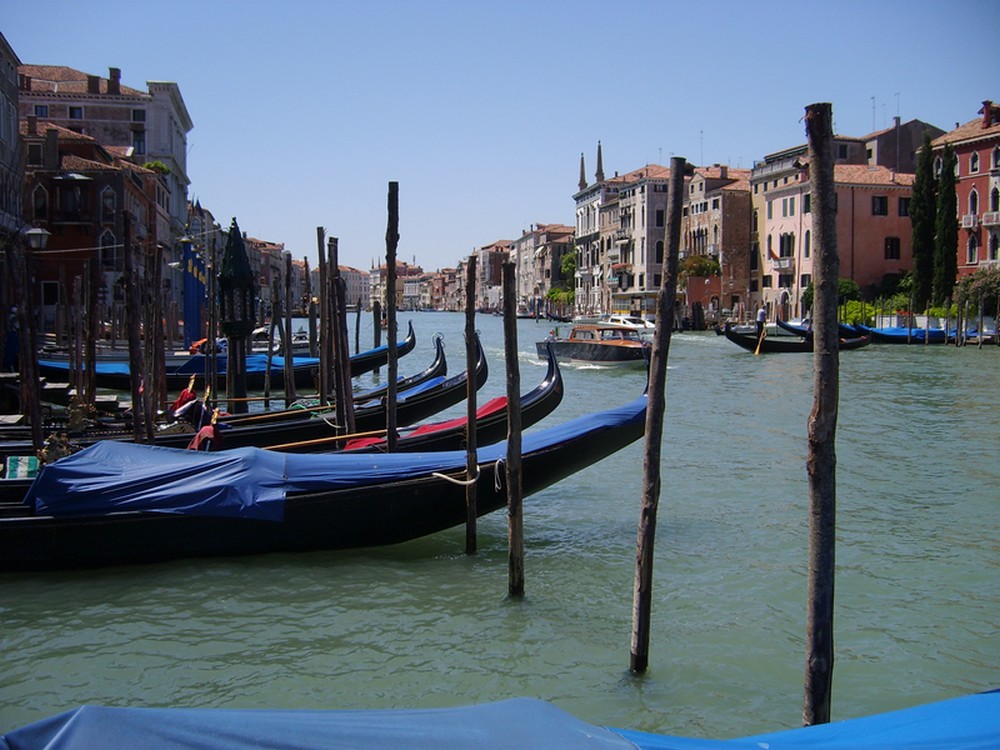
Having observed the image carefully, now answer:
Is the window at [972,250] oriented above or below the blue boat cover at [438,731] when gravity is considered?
above

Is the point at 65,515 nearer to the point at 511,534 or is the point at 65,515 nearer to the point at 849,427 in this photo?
the point at 511,534

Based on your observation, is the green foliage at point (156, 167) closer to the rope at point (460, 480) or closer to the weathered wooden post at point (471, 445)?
the weathered wooden post at point (471, 445)

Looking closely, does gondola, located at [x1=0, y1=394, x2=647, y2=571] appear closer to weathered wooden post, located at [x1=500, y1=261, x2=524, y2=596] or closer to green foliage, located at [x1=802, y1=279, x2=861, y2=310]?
weathered wooden post, located at [x1=500, y1=261, x2=524, y2=596]

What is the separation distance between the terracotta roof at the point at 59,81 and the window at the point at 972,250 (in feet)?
91.0

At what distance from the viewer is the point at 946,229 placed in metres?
28.6

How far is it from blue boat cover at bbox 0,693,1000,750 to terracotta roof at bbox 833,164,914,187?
35.0 m

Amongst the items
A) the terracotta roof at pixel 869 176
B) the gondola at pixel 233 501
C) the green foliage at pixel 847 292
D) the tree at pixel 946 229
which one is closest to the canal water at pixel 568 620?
the gondola at pixel 233 501

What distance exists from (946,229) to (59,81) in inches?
1151

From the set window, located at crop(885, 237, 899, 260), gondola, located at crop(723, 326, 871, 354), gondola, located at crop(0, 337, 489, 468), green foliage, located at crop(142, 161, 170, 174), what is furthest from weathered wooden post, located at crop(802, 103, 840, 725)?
window, located at crop(885, 237, 899, 260)

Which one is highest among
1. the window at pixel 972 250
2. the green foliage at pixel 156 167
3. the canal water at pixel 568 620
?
the green foliage at pixel 156 167

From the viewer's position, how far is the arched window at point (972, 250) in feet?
96.0

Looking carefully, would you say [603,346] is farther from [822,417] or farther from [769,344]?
[822,417]

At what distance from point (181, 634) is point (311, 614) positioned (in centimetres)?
59

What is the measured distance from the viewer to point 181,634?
4.35 metres
